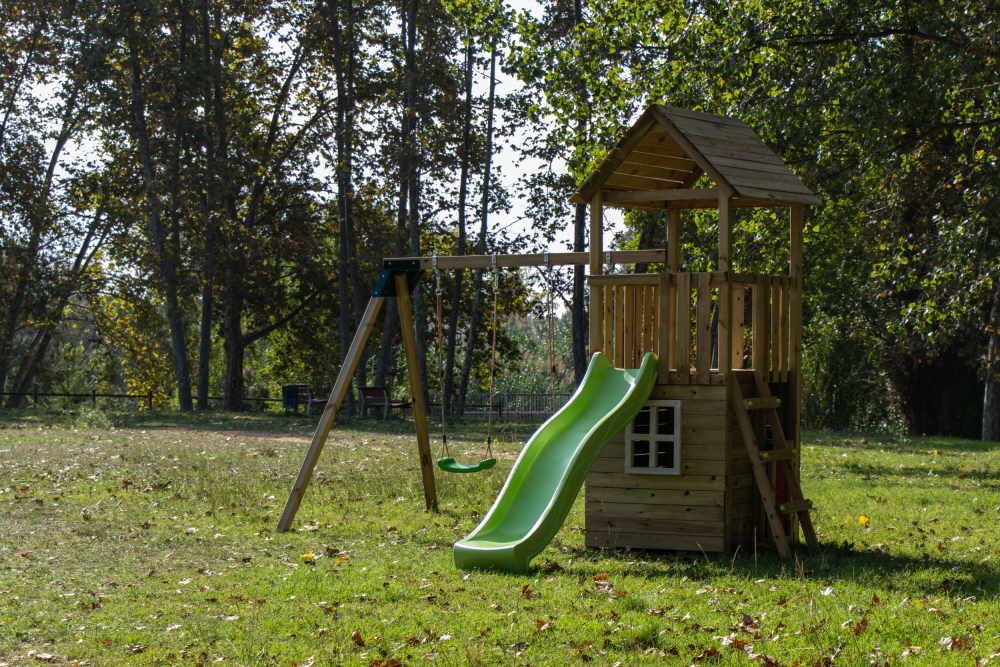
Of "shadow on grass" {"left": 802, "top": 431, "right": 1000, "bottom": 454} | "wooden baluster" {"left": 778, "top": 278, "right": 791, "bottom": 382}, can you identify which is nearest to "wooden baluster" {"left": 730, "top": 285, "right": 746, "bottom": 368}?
"wooden baluster" {"left": 778, "top": 278, "right": 791, "bottom": 382}

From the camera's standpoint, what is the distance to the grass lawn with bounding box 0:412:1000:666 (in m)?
6.66

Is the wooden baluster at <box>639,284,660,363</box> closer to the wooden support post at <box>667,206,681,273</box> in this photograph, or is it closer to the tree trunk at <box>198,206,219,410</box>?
the wooden support post at <box>667,206,681,273</box>

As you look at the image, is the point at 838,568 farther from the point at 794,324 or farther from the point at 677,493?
the point at 794,324

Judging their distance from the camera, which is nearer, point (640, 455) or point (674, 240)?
point (640, 455)

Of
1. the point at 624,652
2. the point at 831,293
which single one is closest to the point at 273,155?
the point at 831,293

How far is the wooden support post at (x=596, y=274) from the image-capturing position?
1073 centimetres

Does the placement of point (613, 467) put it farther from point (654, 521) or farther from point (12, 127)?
point (12, 127)

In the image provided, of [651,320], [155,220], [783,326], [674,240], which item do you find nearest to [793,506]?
[783,326]

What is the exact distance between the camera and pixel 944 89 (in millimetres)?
15398

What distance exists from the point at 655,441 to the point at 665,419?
1.12ft

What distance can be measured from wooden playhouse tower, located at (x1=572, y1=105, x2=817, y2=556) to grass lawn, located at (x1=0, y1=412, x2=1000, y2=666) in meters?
0.43

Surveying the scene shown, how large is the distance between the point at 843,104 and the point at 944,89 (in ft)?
4.22

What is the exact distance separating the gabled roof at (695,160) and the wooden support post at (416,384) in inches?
89.1

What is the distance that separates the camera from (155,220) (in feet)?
105
